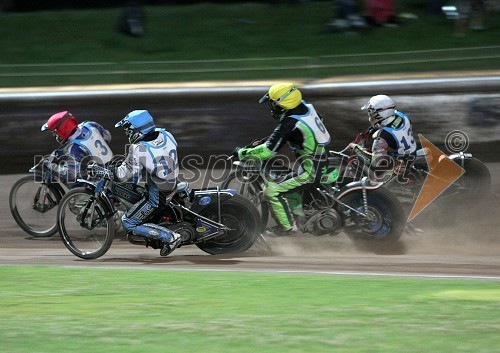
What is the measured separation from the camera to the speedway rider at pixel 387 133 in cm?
1351

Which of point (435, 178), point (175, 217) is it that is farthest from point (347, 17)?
point (175, 217)

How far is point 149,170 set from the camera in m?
12.1

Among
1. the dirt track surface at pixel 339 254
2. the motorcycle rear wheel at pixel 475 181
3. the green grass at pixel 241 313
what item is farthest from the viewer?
the motorcycle rear wheel at pixel 475 181

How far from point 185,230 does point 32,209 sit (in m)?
3.39

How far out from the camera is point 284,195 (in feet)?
42.4

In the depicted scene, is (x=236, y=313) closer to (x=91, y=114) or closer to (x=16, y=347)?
(x=16, y=347)

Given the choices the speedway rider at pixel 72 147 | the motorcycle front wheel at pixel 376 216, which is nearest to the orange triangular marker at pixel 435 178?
the motorcycle front wheel at pixel 376 216

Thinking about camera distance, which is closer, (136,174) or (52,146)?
(136,174)

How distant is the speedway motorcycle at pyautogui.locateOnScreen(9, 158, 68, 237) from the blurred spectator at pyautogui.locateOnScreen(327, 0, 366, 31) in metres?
10.5

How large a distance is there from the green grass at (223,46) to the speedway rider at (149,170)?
24.9 feet

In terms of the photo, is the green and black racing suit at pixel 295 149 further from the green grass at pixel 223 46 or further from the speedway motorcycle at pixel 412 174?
the green grass at pixel 223 46

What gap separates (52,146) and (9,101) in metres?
1.38

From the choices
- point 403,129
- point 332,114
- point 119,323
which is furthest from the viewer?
point 332,114

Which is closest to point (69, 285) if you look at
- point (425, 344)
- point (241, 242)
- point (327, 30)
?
point (241, 242)
